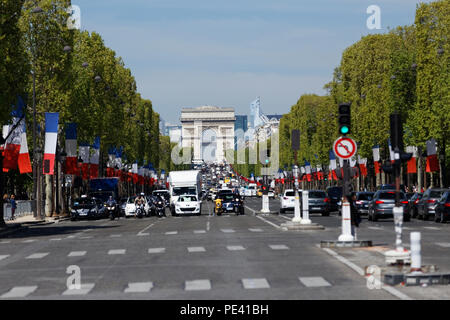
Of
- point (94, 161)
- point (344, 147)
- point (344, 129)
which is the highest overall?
point (94, 161)

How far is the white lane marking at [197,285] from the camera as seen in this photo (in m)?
16.9

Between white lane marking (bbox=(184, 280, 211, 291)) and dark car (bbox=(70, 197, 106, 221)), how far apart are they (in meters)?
46.9

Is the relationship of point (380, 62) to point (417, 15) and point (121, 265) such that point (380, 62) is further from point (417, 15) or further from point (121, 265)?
point (121, 265)

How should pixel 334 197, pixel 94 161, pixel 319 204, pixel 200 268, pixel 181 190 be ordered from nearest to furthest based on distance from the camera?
pixel 200 268 → pixel 319 204 → pixel 334 197 → pixel 94 161 → pixel 181 190

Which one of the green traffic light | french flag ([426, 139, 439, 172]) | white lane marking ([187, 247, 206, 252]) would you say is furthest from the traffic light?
french flag ([426, 139, 439, 172])

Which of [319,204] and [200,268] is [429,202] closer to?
[319,204]

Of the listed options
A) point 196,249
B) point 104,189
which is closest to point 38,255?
point 196,249

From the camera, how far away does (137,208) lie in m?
68.1

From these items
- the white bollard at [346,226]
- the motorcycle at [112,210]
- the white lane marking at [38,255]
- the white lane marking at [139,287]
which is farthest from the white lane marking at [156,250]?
the motorcycle at [112,210]

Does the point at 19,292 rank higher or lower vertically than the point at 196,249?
lower

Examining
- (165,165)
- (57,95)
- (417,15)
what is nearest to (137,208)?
(57,95)

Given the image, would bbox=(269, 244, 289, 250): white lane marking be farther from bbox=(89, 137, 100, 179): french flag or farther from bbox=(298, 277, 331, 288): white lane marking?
bbox=(89, 137, 100, 179): french flag

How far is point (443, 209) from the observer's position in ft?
150

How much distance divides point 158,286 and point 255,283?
1694 millimetres
